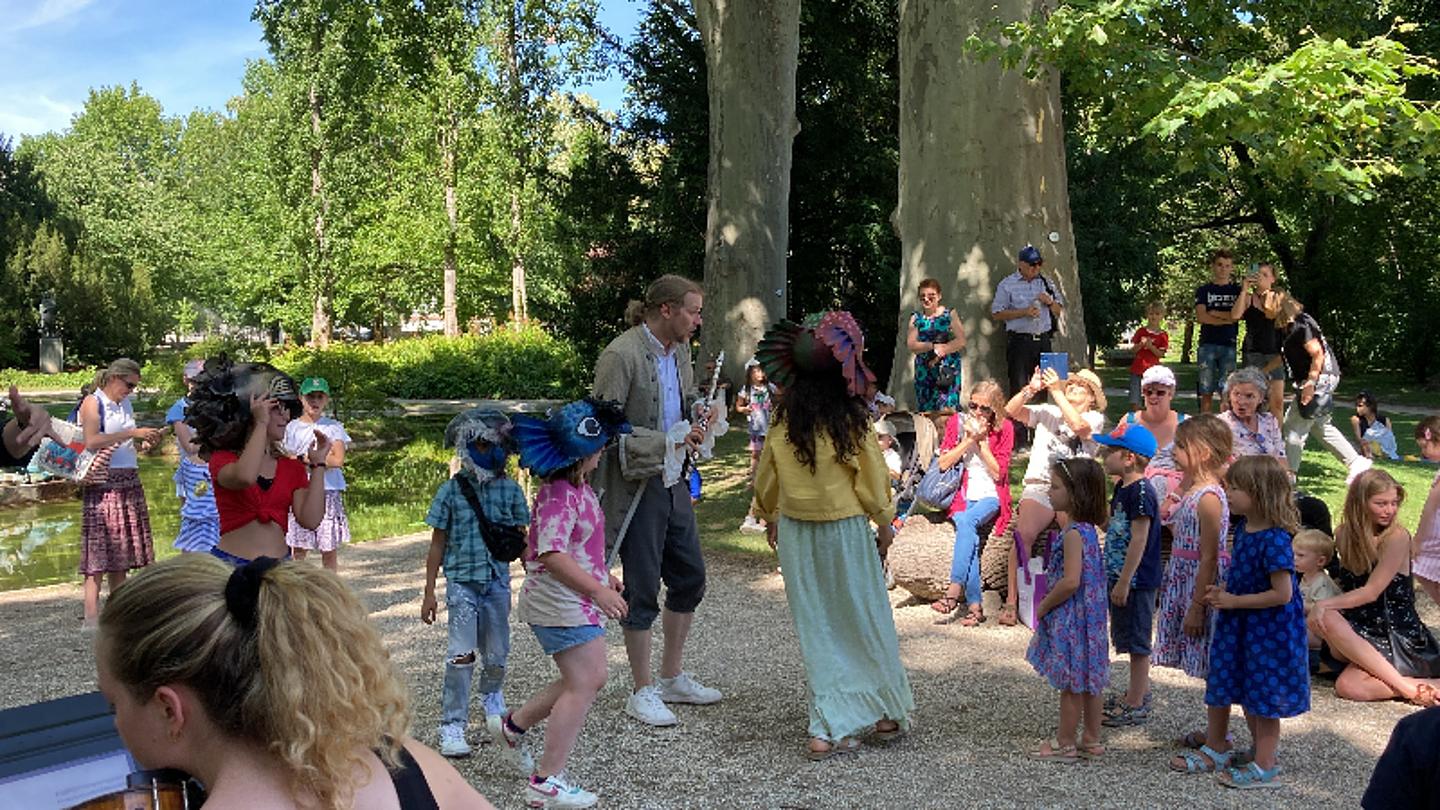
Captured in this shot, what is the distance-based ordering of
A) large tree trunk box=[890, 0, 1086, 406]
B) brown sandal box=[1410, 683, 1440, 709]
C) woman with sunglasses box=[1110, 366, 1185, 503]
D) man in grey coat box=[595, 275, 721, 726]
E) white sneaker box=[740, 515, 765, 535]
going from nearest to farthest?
man in grey coat box=[595, 275, 721, 726], brown sandal box=[1410, 683, 1440, 709], woman with sunglasses box=[1110, 366, 1185, 503], white sneaker box=[740, 515, 765, 535], large tree trunk box=[890, 0, 1086, 406]

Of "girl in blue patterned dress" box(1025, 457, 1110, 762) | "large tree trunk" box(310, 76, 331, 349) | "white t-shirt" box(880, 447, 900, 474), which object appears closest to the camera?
"girl in blue patterned dress" box(1025, 457, 1110, 762)

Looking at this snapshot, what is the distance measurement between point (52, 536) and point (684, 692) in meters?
9.68

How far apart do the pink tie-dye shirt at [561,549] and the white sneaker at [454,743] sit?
88cm

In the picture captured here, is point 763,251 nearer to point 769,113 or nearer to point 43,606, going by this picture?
point 769,113

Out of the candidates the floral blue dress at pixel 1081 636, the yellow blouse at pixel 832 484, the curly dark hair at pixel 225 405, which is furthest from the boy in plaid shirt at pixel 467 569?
the floral blue dress at pixel 1081 636

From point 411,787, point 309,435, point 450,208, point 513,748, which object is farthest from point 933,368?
point 450,208

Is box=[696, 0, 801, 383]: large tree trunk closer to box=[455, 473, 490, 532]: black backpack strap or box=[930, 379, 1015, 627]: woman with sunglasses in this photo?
box=[930, 379, 1015, 627]: woman with sunglasses

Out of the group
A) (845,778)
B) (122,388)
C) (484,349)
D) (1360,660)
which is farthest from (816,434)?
(484,349)

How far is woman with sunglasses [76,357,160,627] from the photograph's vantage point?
729 cm

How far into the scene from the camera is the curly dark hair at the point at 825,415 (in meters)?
5.11

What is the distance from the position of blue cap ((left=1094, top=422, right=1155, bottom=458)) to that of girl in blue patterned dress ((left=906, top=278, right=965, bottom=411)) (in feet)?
15.9

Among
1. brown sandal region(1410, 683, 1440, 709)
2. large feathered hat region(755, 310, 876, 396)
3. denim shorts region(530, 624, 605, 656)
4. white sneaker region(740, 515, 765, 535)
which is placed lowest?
brown sandal region(1410, 683, 1440, 709)

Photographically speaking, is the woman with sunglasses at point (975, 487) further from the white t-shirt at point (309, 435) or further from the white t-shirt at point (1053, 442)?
the white t-shirt at point (309, 435)

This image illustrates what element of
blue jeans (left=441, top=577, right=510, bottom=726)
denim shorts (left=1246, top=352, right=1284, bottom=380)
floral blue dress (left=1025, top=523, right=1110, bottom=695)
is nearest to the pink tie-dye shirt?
blue jeans (left=441, top=577, right=510, bottom=726)
